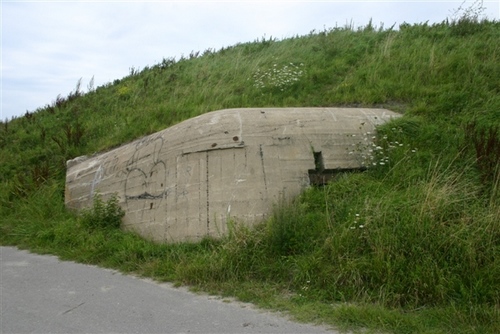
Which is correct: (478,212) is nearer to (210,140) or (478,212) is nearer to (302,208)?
→ (302,208)

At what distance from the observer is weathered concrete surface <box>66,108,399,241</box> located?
21.1 feet

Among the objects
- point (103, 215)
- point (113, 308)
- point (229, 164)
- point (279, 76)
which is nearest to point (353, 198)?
point (229, 164)

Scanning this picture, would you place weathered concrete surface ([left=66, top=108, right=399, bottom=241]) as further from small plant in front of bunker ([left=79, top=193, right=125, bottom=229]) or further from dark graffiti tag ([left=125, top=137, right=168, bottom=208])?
small plant in front of bunker ([left=79, top=193, right=125, bottom=229])

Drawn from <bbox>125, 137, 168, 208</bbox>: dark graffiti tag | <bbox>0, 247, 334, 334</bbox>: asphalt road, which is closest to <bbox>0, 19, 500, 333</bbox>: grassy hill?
<bbox>0, 247, 334, 334</bbox>: asphalt road

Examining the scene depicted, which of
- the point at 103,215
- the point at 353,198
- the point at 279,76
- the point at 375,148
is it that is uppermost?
the point at 279,76

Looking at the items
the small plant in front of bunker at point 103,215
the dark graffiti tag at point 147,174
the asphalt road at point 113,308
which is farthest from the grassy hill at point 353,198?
the dark graffiti tag at point 147,174

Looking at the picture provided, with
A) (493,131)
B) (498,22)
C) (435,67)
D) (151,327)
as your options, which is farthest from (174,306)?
(498,22)

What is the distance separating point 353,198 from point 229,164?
164cm

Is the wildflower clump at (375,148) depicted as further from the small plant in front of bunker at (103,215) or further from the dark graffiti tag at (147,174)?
the small plant in front of bunker at (103,215)

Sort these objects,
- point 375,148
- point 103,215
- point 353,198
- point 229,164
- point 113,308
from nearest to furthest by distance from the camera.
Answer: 1. point 113,308
2. point 353,198
3. point 229,164
4. point 375,148
5. point 103,215

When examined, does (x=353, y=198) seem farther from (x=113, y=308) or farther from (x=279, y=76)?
(x=279, y=76)

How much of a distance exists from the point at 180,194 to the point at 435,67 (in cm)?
528

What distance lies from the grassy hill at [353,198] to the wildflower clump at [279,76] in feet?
0.14

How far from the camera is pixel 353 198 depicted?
6.09m
